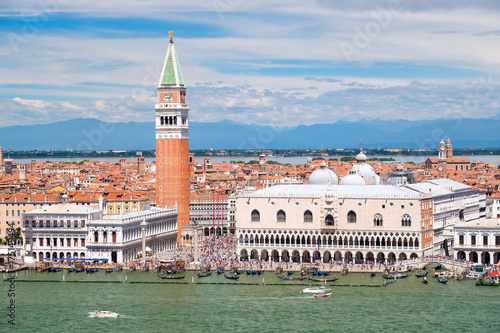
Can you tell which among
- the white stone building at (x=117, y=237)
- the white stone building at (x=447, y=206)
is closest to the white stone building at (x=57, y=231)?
the white stone building at (x=117, y=237)

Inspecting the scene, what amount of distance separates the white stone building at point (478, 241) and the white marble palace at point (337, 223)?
222cm

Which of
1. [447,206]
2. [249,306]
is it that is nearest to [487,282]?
[249,306]

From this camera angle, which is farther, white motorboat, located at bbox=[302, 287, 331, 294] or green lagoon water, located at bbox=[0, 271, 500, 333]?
white motorboat, located at bbox=[302, 287, 331, 294]

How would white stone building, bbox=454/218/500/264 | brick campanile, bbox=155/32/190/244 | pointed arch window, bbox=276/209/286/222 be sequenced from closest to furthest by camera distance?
white stone building, bbox=454/218/500/264, pointed arch window, bbox=276/209/286/222, brick campanile, bbox=155/32/190/244

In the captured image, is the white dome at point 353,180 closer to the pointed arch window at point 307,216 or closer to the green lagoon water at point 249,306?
the pointed arch window at point 307,216

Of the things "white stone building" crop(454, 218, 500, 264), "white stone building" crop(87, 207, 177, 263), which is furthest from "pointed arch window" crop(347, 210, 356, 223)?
"white stone building" crop(87, 207, 177, 263)

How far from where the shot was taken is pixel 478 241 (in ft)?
177

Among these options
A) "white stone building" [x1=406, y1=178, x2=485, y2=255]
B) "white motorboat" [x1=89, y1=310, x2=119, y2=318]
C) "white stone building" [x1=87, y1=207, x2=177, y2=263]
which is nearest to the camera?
"white motorboat" [x1=89, y1=310, x2=119, y2=318]

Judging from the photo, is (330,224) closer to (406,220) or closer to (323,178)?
(406,220)

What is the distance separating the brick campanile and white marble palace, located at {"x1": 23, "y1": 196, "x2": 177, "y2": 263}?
300 inches

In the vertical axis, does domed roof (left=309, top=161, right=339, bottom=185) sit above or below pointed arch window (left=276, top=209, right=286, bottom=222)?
above

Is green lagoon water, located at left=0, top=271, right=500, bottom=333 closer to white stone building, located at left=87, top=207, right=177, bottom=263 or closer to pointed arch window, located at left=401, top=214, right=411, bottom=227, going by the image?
white stone building, located at left=87, top=207, right=177, bottom=263

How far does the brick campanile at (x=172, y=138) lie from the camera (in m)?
65.2

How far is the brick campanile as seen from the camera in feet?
214
